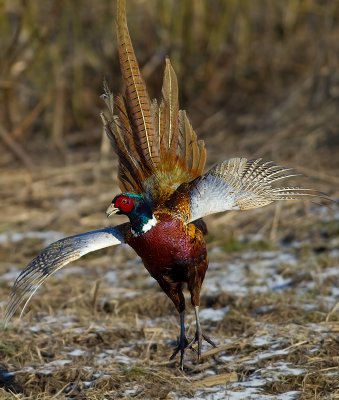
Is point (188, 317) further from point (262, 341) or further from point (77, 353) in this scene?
point (77, 353)

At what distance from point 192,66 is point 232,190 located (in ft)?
20.1

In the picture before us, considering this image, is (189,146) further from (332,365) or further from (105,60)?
(105,60)

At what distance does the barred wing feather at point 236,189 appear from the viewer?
11.7ft

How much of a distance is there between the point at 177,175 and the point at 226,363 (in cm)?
94

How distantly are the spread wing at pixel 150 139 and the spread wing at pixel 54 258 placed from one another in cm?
29

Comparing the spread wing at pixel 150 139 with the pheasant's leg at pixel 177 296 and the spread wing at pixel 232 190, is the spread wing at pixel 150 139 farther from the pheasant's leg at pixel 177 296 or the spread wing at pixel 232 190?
the pheasant's leg at pixel 177 296

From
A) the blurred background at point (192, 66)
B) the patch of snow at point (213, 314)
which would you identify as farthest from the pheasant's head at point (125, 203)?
the blurred background at point (192, 66)

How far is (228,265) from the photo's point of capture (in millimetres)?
5367

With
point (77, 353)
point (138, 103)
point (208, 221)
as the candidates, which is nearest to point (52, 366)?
point (77, 353)

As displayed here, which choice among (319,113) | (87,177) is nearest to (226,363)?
(87,177)

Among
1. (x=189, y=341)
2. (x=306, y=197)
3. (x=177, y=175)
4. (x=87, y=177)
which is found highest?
(x=87, y=177)

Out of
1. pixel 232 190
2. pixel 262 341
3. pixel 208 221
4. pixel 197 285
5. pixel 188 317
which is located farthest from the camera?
pixel 208 221

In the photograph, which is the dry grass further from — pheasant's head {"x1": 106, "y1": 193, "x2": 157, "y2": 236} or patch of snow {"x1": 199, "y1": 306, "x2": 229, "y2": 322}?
pheasant's head {"x1": 106, "y1": 193, "x2": 157, "y2": 236}

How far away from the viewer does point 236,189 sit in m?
3.67
